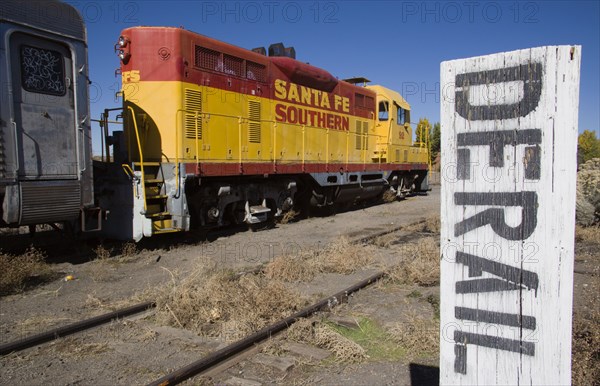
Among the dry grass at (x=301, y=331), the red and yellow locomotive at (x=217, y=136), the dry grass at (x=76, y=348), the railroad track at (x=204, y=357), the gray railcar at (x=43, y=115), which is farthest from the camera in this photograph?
the red and yellow locomotive at (x=217, y=136)

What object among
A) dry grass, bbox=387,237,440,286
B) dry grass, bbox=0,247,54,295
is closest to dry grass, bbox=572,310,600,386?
dry grass, bbox=387,237,440,286

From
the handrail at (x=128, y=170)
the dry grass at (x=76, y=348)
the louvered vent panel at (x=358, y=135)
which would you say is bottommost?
the dry grass at (x=76, y=348)

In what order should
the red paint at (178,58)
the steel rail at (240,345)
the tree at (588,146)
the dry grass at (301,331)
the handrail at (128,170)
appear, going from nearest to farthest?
1. the steel rail at (240,345)
2. the dry grass at (301,331)
3. the handrail at (128,170)
4. the red paint at (178,58)
5. the tree at (588,146)

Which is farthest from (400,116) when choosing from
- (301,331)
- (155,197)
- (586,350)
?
(586,350)

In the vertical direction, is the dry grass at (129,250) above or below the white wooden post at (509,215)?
below

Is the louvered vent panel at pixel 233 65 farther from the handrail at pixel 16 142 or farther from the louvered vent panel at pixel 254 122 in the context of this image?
the handrail at pixel 16 142

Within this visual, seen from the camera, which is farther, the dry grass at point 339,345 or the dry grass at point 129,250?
the dry grass at point 129,250

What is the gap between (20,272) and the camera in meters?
6.04

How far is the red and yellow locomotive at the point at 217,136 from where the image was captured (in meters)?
8.46

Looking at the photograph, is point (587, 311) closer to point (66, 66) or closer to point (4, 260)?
point (4, 260)

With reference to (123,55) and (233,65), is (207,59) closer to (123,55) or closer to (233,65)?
(233,65)

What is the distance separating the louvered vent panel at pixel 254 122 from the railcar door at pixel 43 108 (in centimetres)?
423

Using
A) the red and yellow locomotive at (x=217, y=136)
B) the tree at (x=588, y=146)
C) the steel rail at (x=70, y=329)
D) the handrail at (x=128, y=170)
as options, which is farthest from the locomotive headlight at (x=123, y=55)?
the tree at (x=588, y=146)

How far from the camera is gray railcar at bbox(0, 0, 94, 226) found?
620 cm
